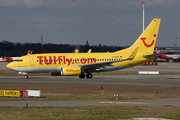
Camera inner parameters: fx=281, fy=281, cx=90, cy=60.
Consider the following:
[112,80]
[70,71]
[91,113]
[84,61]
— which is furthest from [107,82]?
[91,113]

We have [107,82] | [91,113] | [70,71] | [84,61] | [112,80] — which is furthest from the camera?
[84,61]

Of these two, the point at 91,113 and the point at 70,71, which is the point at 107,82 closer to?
the point at 70,71

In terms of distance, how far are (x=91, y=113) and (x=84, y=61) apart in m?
33.2

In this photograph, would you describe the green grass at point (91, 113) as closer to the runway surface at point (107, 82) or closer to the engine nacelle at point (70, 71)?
the runway surface at point (107, 82)

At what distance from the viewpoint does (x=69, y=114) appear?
63.9ft

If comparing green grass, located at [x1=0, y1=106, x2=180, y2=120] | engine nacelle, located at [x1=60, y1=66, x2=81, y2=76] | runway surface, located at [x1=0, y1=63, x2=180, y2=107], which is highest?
engine nacelle, located at [x1=60, y1=66, x2=81, y2=76]

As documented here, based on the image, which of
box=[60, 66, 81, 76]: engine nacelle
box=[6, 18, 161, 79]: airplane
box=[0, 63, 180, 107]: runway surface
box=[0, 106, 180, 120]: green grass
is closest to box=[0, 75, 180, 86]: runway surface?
box=[0, 63, 180, 107]: runway surface

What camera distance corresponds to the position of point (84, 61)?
173 ft

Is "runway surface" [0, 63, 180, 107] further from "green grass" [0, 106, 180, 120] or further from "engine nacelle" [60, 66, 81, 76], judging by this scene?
"green grass" [0, 106, 180, 120]

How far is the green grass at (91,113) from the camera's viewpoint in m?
18.5

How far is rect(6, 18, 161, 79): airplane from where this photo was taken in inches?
2016

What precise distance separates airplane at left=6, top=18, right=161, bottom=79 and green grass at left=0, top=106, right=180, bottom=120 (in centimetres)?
2814

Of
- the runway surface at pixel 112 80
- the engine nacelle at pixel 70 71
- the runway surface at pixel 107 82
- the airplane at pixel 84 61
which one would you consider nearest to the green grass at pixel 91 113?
the runway surface at pixel 107 82

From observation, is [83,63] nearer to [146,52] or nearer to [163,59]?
[146,52]
